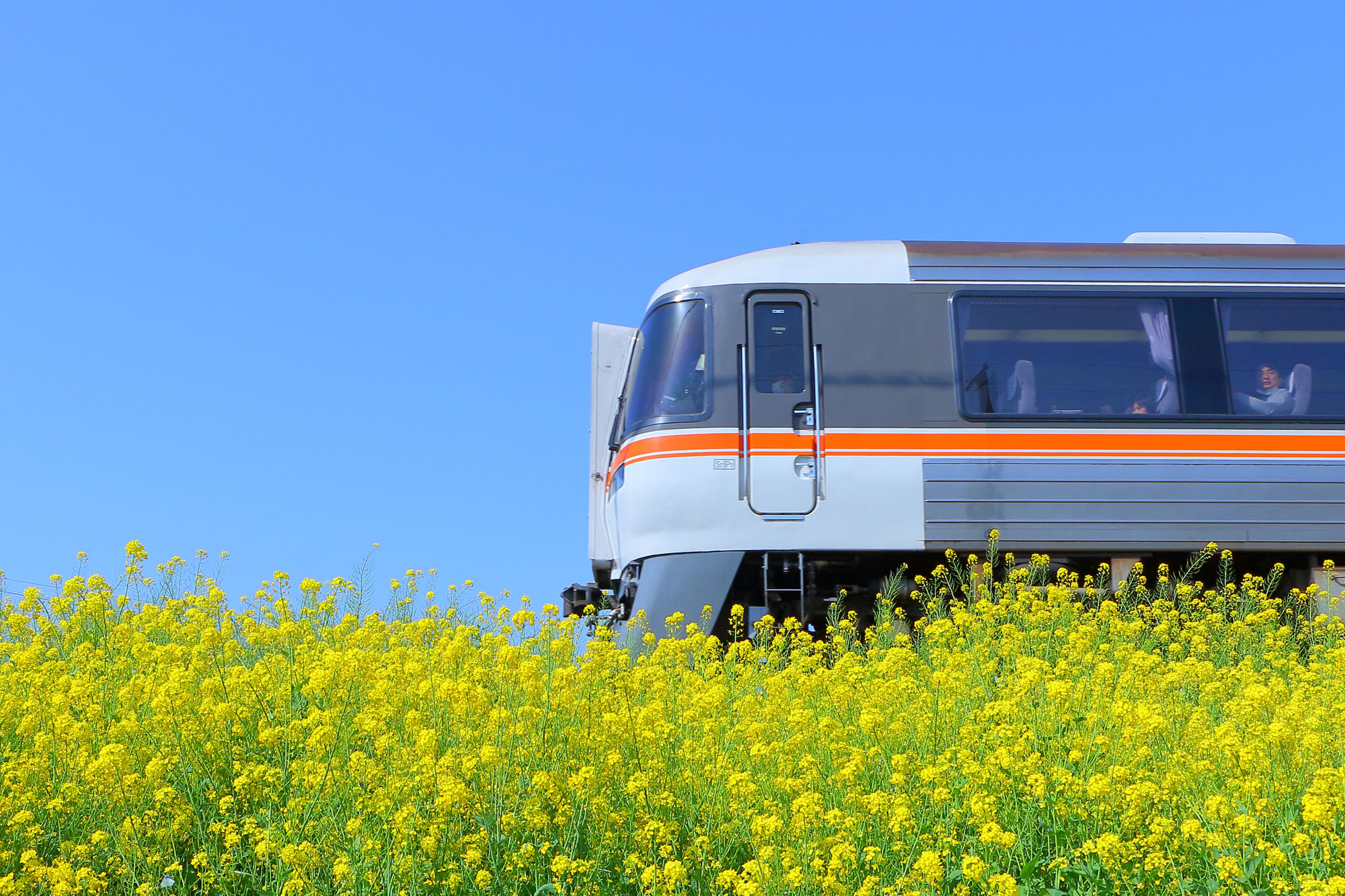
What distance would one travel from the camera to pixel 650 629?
8.18 m

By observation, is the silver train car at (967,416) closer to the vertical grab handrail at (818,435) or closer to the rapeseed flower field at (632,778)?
the vertical grab handrail at (818,435)

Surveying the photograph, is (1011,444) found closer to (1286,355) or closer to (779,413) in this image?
(779,413)

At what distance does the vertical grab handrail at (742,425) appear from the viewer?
8195mm

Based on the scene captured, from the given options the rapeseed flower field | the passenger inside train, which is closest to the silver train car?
the passenger inside train

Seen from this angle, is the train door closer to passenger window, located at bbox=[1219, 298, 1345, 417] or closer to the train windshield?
the train windshield

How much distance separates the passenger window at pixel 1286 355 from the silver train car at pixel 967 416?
0.02 meters

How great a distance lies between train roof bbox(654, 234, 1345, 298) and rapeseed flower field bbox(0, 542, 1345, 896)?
389 centimetres

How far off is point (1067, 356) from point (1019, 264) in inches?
30.5

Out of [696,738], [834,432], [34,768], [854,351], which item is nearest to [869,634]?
[834,432]

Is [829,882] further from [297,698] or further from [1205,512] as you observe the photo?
[1205,512]

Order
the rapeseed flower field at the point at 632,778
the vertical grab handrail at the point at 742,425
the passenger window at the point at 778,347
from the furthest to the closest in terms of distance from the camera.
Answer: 1. the passenger window at the point at 778,347
2. the vertical grab handrail at the point at 742,425
3. the rapeseed flower field at the point at 632,778

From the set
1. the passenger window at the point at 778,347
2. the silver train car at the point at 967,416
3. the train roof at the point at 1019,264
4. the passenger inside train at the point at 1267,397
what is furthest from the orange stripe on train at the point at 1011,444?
the train roof at the point at 1019,264

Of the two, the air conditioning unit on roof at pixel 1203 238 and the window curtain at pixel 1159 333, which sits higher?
the air conditioning unit on roof at pixel 1203 238

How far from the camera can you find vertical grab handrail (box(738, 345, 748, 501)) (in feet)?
26.9
